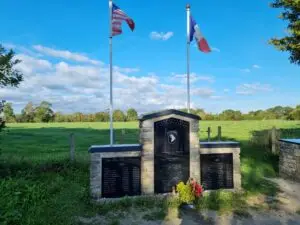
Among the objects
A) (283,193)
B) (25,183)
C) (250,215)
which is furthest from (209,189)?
(25,183)

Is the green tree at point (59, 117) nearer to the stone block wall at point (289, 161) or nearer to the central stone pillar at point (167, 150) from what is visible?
the stone block wall at point (289, 161)

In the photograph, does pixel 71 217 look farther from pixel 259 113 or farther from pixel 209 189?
pixel 259 113

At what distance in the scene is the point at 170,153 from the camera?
8.30 meters

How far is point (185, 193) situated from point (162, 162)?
116 cm

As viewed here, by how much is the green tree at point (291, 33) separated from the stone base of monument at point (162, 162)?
5.95 meters

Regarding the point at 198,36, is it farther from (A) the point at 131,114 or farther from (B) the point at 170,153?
(A) the point at 131,114

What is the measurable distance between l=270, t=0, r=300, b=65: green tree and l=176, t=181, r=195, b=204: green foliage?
7.92m

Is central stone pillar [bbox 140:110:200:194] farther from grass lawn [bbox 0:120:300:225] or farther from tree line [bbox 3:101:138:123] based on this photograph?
tree line [bbox 3:101:138:123]

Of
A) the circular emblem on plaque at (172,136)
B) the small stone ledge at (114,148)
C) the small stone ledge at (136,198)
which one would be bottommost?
the small stone ledge at (136,198)

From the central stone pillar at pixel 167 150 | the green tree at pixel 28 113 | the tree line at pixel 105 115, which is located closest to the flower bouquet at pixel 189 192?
the central stone pillar at pixel 167 150

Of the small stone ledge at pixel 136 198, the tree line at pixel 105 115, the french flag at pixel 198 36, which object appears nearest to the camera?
the small stone ledge at pixel 136 198

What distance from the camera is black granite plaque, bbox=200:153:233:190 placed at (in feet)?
28.3

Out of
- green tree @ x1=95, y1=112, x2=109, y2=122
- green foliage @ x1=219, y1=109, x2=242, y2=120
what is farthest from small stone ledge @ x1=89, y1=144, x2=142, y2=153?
green tree @ x1=95, y1=112, x2=109, y2=122

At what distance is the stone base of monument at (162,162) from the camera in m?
7.86
